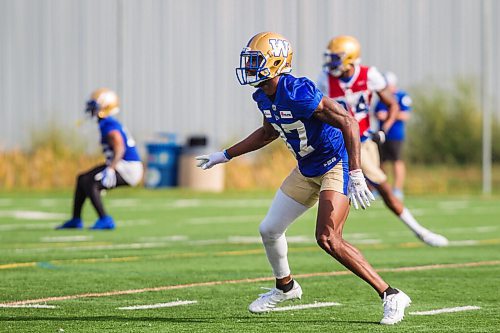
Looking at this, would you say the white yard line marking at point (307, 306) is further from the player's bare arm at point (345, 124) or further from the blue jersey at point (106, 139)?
the blue jersey at point (106, 139)

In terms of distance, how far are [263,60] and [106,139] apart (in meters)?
7.51

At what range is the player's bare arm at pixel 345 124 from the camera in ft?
22.9

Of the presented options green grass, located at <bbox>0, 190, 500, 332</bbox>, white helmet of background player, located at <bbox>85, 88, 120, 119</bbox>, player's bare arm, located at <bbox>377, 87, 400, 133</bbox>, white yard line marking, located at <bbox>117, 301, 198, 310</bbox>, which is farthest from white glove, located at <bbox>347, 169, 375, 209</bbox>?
white helmet of background player, located at <bbox>85, 88, 120, 119</bbox>

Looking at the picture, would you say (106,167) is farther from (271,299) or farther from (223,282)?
(271,299)

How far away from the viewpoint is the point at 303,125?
7188mm

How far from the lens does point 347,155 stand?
289 inches

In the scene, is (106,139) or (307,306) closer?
(307,306)

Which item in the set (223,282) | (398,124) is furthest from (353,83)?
(398,124)

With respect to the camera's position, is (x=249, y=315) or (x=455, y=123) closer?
(x=249, y=315)

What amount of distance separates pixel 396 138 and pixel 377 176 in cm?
890

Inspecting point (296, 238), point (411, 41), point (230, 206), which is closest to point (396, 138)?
point (230, 206)

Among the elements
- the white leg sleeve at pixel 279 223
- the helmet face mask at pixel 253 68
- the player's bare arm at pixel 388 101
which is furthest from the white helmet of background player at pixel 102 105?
the helmet face mask at pixel 253 68

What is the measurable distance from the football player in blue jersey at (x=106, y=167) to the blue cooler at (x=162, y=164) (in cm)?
953

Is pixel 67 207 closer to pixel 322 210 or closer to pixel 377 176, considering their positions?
pixel 377 176
